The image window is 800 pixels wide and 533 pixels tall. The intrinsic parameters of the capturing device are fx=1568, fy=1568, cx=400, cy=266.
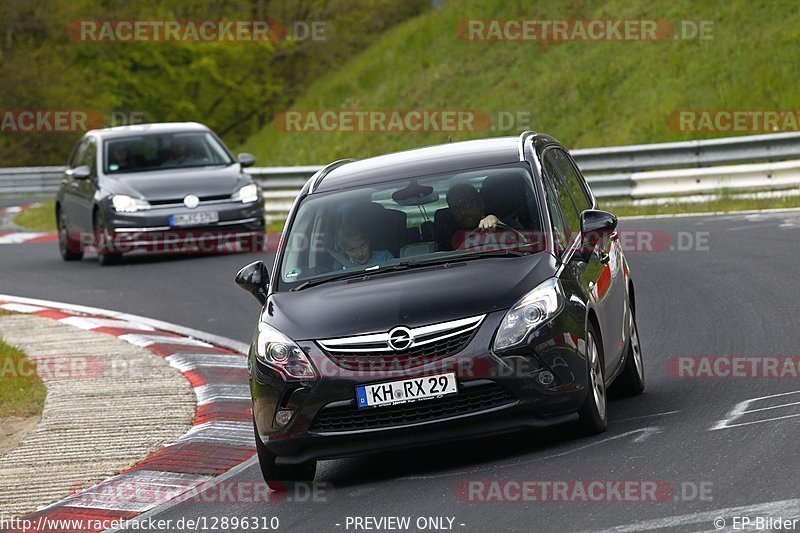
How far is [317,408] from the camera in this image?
7.57 metres

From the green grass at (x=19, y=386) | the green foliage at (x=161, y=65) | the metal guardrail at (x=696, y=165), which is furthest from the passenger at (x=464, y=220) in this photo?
the green foliage at (x=161, y=65)

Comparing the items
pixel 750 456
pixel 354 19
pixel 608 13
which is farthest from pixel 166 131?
pixel 354 19

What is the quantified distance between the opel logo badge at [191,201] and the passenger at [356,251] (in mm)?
11128

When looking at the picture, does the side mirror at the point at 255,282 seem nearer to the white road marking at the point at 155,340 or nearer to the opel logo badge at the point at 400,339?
the opel logo badge at the point at 400,339

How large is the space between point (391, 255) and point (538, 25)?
1209 inches

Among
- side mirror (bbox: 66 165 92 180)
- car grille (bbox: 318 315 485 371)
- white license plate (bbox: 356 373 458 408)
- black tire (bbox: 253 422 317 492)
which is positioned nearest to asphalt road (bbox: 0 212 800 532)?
black tire (bbox: 253 422 317 492)

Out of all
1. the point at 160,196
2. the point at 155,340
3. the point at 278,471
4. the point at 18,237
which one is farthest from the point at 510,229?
the point at 18,237

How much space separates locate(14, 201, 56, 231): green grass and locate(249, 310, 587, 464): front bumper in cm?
2223

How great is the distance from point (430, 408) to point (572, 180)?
108 inches

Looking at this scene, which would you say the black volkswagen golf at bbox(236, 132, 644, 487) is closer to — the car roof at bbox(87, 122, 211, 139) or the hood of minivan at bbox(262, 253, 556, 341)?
the hood of minivan at bbox(262, 253, 556, 341)

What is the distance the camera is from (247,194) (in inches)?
780

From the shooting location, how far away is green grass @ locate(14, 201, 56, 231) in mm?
29797

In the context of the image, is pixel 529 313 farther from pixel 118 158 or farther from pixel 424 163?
pixel 118 158

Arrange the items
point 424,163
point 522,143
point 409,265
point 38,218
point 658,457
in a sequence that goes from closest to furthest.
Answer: point 658,457, point 409,265, point 424,163, point 522,143, point 38,218
